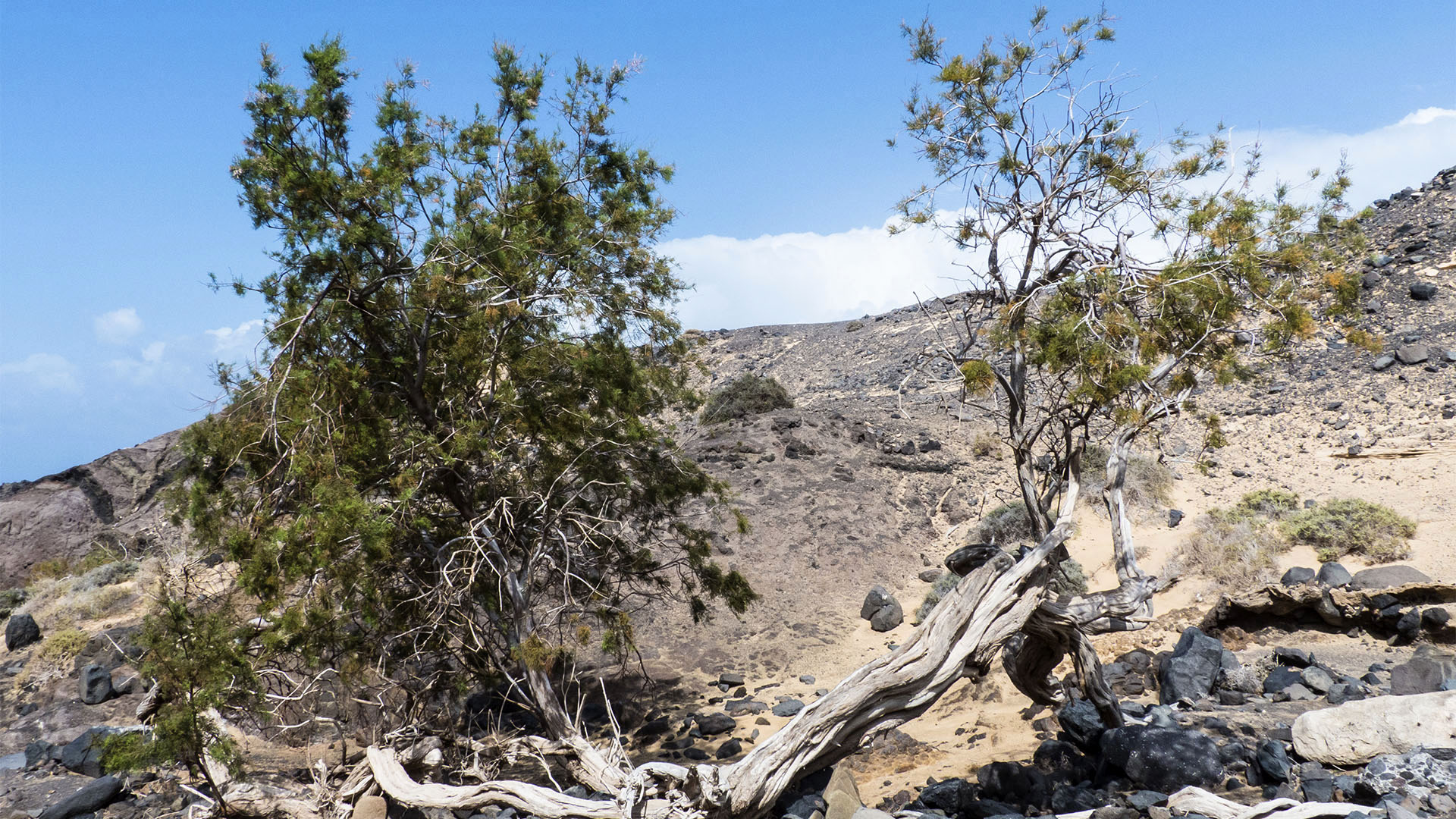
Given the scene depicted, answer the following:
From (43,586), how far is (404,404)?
50.5ft

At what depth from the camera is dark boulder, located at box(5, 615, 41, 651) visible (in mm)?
15672

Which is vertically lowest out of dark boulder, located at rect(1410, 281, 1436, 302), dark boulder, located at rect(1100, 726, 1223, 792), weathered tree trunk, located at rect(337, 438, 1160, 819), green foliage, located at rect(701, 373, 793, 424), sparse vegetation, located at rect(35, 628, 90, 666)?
dark boulder, located at rect(1100, 726, 1223, 792)

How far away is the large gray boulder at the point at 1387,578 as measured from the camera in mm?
9906

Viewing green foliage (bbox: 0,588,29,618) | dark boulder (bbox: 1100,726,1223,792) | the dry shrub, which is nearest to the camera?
dark boulder (bbox: 1100,726,1223,792)

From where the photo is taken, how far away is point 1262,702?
8.03 m

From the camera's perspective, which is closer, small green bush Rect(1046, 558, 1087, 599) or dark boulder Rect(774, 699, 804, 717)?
dark boulder Rect(774, 699, 804, 717)

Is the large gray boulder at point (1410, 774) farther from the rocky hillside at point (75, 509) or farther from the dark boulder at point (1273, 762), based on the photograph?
the rocky hillside at point (75, 509)

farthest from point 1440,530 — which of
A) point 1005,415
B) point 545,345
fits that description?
point 545,345

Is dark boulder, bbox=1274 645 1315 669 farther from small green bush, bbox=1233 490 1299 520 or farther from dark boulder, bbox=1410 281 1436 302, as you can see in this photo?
dark boulder, bbox=1410 281 1436 302

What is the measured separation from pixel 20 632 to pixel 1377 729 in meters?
20.4

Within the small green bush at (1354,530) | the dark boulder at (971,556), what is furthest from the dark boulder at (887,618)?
the dark boulder at (971,556)

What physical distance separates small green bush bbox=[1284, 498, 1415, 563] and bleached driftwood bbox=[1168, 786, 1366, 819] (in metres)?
7.92

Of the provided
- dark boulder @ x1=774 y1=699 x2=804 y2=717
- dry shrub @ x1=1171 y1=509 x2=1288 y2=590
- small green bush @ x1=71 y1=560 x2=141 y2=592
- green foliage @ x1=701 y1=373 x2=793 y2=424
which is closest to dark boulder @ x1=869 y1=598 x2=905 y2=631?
dark boulder @ x1=774 y1=699 x2=804 y2=717

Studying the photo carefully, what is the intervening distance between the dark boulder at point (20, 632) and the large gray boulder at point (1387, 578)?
845 inches
